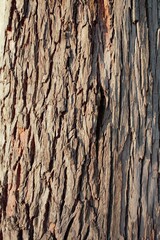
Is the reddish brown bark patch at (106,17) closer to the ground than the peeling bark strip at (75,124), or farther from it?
farther from it

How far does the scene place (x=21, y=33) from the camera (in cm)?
194

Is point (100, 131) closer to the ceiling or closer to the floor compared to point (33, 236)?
closer to the ceiling

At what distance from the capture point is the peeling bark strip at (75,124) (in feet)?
6.23

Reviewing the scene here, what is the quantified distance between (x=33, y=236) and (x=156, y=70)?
100 centimetres

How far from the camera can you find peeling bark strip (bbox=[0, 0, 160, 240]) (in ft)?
6.23

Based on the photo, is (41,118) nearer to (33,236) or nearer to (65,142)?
(65,142)

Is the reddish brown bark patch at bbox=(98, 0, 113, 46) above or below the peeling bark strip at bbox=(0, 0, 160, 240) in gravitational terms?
above

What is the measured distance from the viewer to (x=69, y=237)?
6.22 ft

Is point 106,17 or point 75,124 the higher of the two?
point 106,17

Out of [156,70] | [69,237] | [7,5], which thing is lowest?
[69,237]

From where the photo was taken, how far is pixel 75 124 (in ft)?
6.24

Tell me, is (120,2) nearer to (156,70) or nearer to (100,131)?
(156,70)

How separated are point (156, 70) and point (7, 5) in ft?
2.62

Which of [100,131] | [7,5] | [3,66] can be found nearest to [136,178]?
[100,131]
